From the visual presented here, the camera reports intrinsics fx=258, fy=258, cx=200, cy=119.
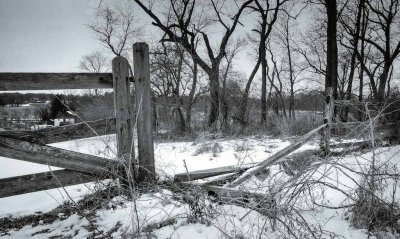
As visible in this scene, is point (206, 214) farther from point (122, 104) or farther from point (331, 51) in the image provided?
point (331, 51)

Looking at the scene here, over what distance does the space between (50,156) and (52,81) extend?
75cm

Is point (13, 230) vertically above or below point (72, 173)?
below

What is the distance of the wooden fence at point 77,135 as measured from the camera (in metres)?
2.44

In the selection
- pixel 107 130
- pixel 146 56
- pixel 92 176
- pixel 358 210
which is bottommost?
pixel 358 210

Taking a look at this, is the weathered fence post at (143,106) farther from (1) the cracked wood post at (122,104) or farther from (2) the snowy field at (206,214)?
(2) the snowy field at (206,214)

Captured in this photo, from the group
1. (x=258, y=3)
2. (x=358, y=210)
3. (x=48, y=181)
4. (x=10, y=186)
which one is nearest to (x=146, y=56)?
(x=48, y=181)

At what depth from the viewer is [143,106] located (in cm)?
308

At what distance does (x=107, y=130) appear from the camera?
2.85 meters

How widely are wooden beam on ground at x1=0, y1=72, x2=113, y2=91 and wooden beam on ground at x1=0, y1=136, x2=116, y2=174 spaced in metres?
0.52

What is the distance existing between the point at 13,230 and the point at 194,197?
1.70 m

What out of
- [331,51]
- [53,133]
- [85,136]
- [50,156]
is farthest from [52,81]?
[331,51]

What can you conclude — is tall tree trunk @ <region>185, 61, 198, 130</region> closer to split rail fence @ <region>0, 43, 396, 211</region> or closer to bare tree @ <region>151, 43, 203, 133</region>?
bare tree @ <region>151, 43, 203, 133</region>

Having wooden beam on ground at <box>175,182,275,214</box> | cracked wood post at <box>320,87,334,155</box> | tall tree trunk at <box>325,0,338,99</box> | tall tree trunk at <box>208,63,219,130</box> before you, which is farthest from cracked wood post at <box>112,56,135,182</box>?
tall tree trunk at <box>325,0,338,99</box>

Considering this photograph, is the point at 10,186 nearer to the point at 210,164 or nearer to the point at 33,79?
the point at 33,79
